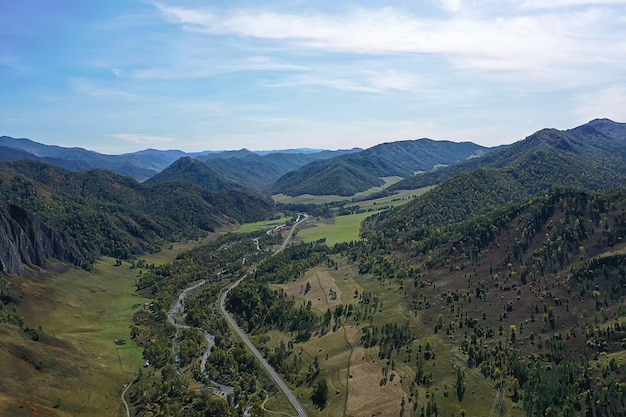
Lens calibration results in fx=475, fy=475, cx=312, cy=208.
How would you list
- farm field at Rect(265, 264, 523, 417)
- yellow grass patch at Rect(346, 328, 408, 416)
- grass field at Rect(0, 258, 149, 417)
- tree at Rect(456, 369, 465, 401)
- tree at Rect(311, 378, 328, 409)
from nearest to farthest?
1. grass field at Rect(0, 258, 149, 417)
2. yellow grass patch at Rect(346, 328, 408, 416)
3. farm field at Rect(265, 264, 523, 417)
4. tree at Rect(456, 369, 465, 401)
5. tree at Rect(311, 378, 328, 409)

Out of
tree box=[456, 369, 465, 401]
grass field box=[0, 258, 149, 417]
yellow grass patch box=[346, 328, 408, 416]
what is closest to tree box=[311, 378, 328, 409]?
yellow grass patch box=[346, 328, 408, 416]

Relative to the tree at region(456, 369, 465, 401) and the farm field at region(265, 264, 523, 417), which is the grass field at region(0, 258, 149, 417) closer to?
the farm field at region(265, 264, 523, 417)

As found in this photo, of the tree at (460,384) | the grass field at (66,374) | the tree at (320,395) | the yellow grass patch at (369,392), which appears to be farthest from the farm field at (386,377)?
the grass field at (66,374)

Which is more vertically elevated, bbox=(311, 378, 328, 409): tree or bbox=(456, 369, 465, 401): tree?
bbox=(456, 369, 465, 401): tree

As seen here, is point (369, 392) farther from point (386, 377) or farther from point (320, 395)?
point (320, 395)

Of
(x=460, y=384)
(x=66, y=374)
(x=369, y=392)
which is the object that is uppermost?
(x=460, y=384)

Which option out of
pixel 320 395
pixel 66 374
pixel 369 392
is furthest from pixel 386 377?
pixel 66 374

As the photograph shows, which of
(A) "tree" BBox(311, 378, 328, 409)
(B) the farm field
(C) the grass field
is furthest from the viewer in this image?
(A) "tree" BBox(311, 378, 328, 409)

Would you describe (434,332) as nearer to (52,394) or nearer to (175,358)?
(175,358)
